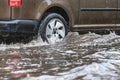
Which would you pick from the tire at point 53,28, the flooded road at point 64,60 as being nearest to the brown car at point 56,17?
the tire at point 53,28

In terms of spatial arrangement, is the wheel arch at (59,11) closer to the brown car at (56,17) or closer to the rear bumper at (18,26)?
the brown car at (56,17)

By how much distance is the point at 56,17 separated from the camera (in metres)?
8.98

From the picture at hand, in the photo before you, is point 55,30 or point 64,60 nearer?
point 64,60

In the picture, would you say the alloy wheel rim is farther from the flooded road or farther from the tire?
the flooded road

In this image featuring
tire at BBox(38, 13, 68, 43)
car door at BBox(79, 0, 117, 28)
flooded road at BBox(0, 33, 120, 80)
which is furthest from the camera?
car door at BBox(79, 0, 117, 28)

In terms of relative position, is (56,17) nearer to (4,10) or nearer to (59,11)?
(59,11)

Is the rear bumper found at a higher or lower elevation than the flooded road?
higher

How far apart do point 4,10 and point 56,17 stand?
1224 mm

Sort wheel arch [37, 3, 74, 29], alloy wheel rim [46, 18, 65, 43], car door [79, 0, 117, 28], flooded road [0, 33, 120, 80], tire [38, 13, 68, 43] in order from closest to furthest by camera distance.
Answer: flooded road [0, 33, 120, 80], wheel arch [37, 3, 74, 29], tire [38, 13, 68, 43], alloy wheel rim [46, 18, 65, 43], car door [79, 0, 117, 28]

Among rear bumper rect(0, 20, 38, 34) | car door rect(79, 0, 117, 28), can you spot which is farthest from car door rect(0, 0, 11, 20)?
car door rect(79, 0, 117, 28)

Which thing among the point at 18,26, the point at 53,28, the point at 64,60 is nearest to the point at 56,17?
the point at 53,28

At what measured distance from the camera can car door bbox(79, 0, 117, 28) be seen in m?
9.53

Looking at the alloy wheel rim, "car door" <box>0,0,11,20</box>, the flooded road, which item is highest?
"car door" <box>0,0,11,20</box>

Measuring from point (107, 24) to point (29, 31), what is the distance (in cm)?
240
